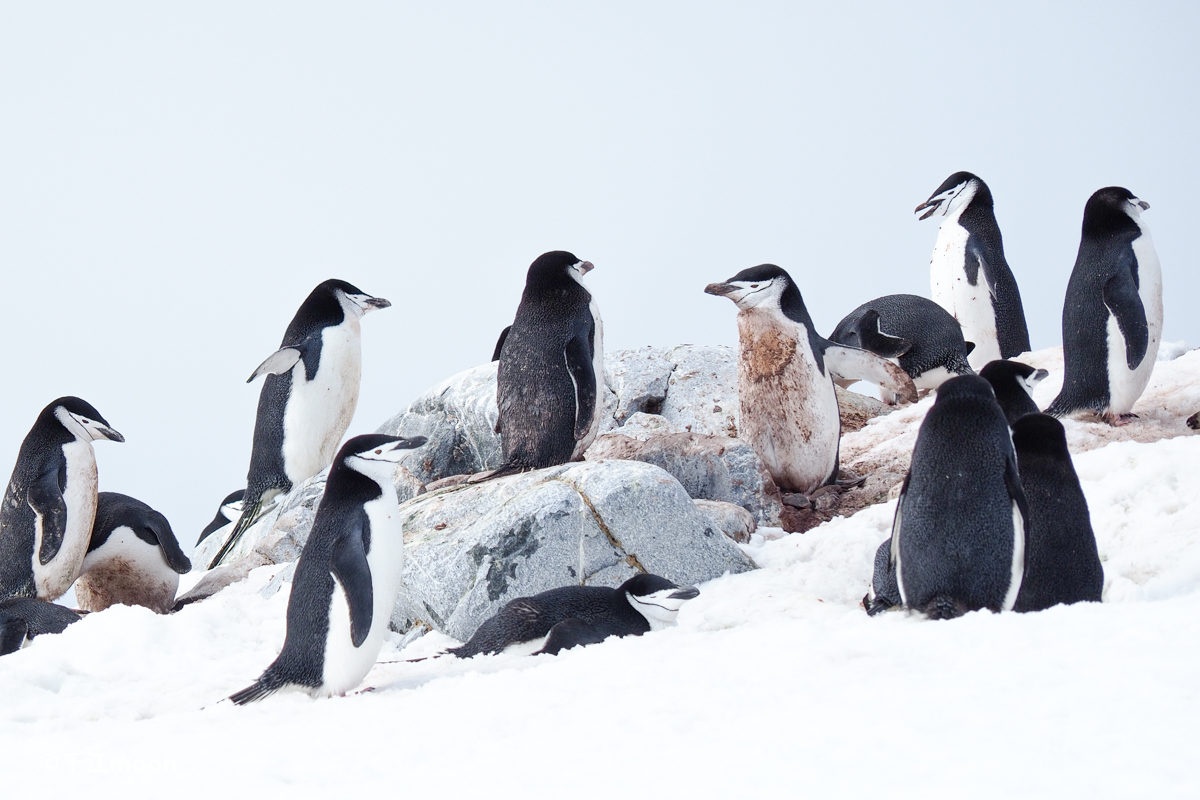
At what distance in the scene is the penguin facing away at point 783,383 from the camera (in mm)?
6344

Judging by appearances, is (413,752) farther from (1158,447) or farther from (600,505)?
(1158,447)

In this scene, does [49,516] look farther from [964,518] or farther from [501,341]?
[964,518]

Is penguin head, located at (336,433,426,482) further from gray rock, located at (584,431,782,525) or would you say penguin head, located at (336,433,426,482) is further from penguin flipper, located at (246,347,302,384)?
penguin flipper, located at (246,347,302,384)

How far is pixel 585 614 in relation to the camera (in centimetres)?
402

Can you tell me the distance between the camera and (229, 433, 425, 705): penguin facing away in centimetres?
363

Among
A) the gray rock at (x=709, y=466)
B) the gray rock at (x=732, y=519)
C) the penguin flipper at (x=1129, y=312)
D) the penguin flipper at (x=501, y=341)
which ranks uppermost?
the penguin flipper at (x=501, y=341)

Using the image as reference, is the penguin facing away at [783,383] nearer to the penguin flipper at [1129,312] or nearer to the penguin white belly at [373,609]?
the penguin flipper at [1129,312]

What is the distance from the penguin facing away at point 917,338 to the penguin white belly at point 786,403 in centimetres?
220

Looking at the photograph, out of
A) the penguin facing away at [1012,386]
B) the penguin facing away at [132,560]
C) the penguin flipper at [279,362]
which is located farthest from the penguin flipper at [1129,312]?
the penguin facing away at [132,560]

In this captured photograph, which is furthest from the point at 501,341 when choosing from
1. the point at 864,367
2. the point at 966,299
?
the point at 966,299

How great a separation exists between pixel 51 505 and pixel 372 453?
3.82 metres

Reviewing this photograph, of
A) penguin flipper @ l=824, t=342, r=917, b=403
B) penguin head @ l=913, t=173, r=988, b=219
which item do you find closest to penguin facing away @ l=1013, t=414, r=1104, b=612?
penguin flipper @ l=824, t=342, r=917, b=403

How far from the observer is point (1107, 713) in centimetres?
216

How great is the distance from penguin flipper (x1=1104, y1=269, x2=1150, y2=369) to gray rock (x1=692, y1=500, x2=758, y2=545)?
2758 mm
